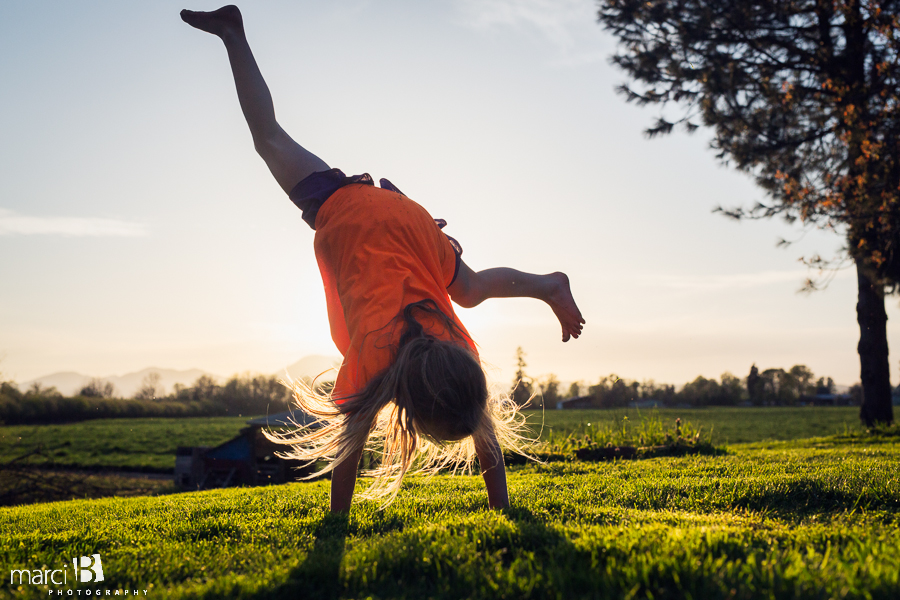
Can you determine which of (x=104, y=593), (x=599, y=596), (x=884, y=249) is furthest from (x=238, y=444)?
(x=884, y=249)

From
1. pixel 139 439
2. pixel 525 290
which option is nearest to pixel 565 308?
pixel 525 290

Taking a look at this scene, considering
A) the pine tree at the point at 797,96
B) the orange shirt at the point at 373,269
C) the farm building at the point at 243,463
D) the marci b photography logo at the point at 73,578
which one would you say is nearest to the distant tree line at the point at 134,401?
the farm building at the point at 243,463

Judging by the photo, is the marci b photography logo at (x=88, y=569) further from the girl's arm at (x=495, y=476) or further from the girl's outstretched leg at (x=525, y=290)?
the girl's outstretched leg at (x=525, y=290)

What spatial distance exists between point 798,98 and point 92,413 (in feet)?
134

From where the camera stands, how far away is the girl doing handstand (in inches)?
88.7

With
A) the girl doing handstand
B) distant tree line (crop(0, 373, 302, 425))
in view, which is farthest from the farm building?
distant tree line (crop(0, 373, 302, 425))

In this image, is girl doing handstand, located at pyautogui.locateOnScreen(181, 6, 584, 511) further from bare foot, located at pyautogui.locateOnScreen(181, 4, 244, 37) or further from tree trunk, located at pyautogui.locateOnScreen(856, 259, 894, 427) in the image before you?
tree trunk, located at pyautogui.locateOnScreen(856, 259, 894, 427)

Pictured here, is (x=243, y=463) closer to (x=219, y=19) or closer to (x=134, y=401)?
(x=219, y=19)

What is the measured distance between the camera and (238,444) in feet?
33.6

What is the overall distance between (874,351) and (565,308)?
10852 mm

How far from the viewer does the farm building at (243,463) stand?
985 centimetres

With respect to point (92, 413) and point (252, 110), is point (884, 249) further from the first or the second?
point (92, 413)

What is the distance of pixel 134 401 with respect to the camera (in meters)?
38.0

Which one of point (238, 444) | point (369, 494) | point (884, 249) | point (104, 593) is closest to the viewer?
point (104, 593)
